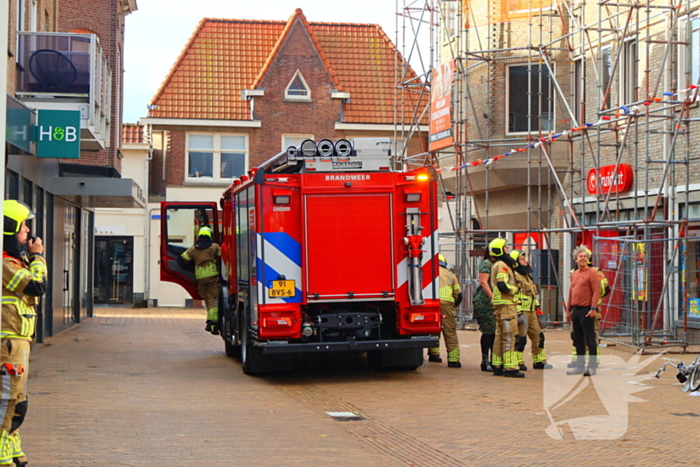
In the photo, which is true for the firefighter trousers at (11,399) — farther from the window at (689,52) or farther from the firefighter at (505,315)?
the window at (689,52)

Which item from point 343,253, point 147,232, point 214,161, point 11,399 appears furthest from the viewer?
point 147,232

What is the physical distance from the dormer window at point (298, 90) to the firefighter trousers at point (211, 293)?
757 inches

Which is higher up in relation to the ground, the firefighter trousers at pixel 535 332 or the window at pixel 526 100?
the window at pixel 526 100

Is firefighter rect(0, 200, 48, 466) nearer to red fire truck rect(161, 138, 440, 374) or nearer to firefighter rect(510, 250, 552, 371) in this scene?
red fire truck rect(161, 138, 440, 374)

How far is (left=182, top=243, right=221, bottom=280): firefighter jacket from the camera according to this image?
16.4 meters

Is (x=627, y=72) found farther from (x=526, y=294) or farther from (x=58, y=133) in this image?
(x=58, y=133)

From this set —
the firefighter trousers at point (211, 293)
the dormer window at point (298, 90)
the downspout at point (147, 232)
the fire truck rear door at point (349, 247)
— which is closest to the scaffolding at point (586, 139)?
the fire truck rear door at point (349, 247)

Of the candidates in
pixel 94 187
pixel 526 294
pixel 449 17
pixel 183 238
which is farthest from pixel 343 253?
pixel 449 17

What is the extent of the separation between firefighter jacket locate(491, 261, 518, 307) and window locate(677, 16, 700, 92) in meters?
6.63

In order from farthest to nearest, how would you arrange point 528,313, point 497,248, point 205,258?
point 205,258 → point 528,313 → point 497,248

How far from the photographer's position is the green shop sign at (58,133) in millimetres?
13734

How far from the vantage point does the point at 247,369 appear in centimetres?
1307

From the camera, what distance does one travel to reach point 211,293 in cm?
1656

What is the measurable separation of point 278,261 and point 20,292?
541 cm
